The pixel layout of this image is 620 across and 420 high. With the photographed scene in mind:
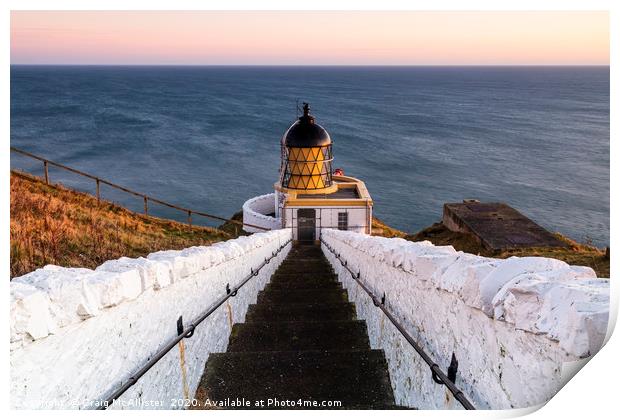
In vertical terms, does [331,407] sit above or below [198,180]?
above

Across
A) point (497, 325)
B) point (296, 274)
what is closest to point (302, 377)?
point (497, 325)

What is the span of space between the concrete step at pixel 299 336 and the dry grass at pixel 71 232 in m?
2.12

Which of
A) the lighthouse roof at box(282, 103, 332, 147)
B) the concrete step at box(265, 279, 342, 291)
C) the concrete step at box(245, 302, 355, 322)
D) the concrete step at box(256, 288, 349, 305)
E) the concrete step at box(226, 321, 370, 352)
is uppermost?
the lighthouse roof at box(282, 103, 332, 147)

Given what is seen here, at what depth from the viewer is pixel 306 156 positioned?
17.9 meters

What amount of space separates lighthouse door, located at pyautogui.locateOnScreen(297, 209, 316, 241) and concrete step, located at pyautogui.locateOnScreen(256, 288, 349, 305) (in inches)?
428

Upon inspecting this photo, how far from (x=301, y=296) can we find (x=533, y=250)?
9.15 meters

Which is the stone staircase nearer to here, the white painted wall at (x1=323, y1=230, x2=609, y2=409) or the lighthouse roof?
the white painted wall at (x1=323, y1=230, x2=609, y2=409)

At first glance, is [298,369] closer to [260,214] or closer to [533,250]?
[533,250]

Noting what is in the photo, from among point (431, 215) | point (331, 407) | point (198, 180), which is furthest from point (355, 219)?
point (198, 180)

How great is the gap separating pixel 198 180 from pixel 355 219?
27278mm

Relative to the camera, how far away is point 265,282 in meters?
7.50

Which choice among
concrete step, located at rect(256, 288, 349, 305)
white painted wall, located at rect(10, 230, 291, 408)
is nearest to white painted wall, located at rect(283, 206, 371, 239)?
concrete step, located at rect(256, 288, 349, 305)

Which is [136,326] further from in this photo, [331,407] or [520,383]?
[520,383]

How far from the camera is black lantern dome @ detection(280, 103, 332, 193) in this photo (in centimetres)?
1789
